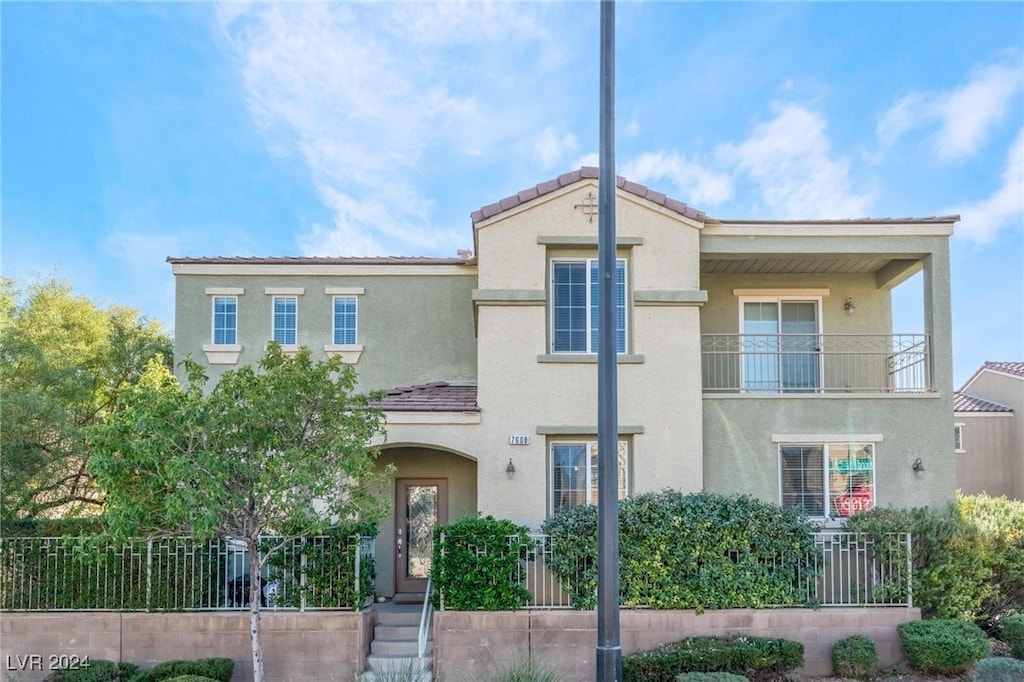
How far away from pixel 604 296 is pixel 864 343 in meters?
11.5

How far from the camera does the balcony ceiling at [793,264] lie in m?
15.3

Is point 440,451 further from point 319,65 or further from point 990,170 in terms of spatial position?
point 990,170

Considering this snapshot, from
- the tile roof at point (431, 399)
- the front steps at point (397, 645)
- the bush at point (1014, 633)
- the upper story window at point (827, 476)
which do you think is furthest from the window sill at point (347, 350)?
the bush at point (1014, 633)

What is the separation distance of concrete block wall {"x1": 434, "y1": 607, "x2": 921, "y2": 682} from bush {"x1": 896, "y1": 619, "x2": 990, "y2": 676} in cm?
34

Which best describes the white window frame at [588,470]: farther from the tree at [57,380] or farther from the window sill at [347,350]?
the tree at [57,380]

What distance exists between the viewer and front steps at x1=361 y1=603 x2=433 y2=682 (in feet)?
38.2

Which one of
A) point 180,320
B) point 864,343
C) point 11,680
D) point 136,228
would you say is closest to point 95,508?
point 180,320

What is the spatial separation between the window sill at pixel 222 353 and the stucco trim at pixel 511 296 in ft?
18.7

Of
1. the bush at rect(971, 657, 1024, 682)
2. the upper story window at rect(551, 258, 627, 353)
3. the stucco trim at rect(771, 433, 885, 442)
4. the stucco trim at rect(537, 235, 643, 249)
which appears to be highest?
the stucco trim at rect(537, 235, 643, 249)

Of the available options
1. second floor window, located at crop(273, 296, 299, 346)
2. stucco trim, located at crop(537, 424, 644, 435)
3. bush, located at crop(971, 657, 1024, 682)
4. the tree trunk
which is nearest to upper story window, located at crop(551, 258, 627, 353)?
stucco trim, located at crop(537, 424, 644, 435)

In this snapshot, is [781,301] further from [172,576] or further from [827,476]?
[172,576]

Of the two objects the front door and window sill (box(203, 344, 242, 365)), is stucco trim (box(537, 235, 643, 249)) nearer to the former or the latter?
the front door

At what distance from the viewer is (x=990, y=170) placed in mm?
18688

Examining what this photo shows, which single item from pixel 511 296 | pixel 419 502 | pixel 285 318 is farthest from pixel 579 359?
pixel 285 318
